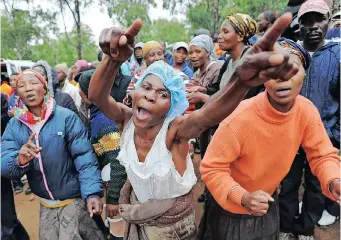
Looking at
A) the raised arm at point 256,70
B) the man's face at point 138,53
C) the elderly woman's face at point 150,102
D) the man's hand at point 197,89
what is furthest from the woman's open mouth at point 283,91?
the man's face at point 138,53

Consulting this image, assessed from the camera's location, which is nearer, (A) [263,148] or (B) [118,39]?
(B) [118,39]

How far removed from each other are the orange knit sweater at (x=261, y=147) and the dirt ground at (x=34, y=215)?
1795 mm

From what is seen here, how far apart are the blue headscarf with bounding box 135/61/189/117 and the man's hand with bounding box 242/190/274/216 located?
2.18 ft

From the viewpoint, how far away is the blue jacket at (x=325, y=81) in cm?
269

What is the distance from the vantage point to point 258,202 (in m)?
1.43

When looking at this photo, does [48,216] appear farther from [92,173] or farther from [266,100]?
[266,100]

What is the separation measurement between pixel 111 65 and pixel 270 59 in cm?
90

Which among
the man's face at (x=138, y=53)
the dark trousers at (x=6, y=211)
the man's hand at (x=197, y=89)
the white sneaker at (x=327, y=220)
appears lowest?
the white sneaker at (x=327, y=220)

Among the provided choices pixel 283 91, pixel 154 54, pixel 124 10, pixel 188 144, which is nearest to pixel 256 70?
pixel 283 91

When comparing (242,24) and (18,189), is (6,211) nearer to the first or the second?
(18,189)

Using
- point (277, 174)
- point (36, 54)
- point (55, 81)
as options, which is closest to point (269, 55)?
point (277, 174)

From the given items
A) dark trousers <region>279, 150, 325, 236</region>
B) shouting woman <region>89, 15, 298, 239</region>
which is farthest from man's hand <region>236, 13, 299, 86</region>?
dark trousers <region>279, 150, 325, 236</region>

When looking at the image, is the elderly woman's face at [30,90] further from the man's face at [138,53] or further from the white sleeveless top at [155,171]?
the man's face at [138,53]

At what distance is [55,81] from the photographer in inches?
151
